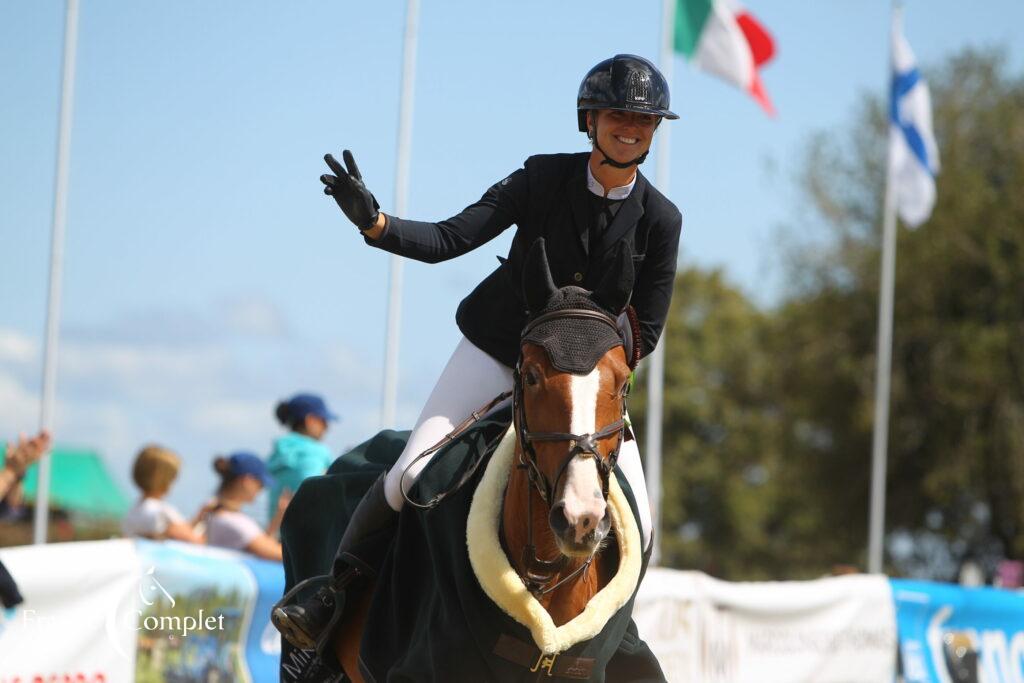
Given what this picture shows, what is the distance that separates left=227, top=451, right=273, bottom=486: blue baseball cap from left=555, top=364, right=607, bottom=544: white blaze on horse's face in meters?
5.79

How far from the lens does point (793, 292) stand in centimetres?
4116

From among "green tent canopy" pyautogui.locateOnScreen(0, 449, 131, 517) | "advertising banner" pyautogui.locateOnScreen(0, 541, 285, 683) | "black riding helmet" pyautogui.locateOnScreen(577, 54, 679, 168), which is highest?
"black riding helmet" pyautogui.locateOnScreen(577, 54, 679, 168)

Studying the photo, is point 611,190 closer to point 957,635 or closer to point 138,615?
point 138,615

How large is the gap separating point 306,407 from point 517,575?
5138mm

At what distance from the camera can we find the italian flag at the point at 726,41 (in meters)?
20.6

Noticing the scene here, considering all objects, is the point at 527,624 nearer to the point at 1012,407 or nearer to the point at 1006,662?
the point at 1006,662

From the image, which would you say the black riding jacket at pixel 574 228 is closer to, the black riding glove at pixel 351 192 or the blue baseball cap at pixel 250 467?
the black riding glove at pixel 351 192

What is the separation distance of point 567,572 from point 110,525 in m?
32.1

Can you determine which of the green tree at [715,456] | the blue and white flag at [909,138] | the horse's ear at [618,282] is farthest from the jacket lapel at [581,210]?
the green tree at [715,456]

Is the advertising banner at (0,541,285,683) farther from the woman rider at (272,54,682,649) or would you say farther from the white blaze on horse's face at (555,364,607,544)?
the white blaze on horse's face at (555,364,607,544)

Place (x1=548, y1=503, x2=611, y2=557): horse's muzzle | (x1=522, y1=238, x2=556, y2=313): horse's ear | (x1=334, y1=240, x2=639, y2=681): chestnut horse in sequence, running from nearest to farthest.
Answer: (x1=548, y1=503, x2=611, y2=557): horse's muzzle < (x1=334, y1=240, x2=639, y2=681): chestnut horse < (x1=522, y1=238, x2=556, y2=313): horse's ear

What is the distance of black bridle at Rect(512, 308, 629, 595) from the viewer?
4.96 metres

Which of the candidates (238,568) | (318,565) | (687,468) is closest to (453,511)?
(318,565)

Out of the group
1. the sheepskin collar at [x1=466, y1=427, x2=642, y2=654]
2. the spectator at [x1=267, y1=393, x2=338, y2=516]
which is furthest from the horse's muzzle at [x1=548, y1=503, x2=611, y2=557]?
the spectator at [x1=267, y1=393, x2=338, y2=516]
